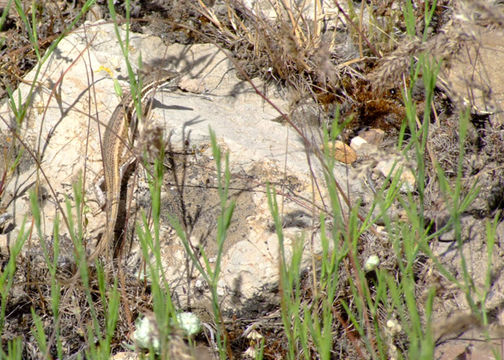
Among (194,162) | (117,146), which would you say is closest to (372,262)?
(194,162)

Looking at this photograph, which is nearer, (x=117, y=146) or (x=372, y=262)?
(x=372, y=262)

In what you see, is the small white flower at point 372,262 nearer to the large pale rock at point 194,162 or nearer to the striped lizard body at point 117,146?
the large pale rock at point 194,162

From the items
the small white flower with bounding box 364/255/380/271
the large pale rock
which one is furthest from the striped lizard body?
the small white flower with bounding box 364/255/380/271

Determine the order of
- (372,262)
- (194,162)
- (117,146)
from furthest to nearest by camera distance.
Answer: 1. (117,146)
2. (194,162)
3. (372,262)

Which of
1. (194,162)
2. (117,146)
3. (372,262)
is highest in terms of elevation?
(117,146)

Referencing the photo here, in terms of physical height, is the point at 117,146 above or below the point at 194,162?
above

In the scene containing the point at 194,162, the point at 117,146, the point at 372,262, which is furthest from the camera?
the point at 117,146

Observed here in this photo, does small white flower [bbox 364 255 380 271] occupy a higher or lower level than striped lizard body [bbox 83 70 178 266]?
lower

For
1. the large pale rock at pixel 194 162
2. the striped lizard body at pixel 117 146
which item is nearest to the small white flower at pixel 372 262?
the large pale rock at pixel 194 162

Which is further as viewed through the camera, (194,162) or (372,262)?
(194,162)

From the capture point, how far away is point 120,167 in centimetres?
396

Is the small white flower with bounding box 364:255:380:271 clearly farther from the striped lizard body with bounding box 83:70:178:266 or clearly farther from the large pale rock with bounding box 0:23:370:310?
the striped lizard body with bounding box 83:70:178:266

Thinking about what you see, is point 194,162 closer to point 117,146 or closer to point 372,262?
point 117,146

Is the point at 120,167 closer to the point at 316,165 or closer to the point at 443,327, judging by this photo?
the point at 316,165
